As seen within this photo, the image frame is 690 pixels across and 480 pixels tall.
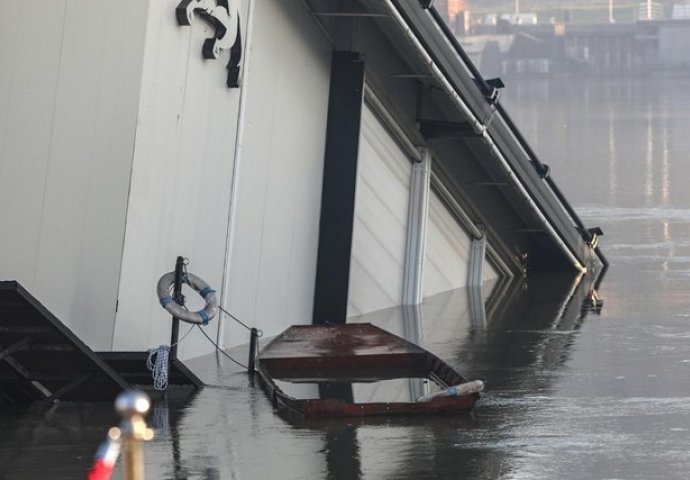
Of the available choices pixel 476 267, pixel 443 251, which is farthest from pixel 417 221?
pixel 476 267

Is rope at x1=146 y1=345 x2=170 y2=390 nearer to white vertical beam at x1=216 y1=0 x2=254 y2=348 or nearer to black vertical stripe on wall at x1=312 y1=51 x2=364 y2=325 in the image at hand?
white vertical beam at x1=216 y1=0 x2=254 y2=348

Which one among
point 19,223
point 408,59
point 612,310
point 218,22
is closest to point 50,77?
point 19,223

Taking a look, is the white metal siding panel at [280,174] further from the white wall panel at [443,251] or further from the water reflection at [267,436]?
the white wall panel at [443,251]

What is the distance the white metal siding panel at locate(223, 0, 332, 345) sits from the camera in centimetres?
1848

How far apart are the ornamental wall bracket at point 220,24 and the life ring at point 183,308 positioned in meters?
2.67

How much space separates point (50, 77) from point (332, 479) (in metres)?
5.35

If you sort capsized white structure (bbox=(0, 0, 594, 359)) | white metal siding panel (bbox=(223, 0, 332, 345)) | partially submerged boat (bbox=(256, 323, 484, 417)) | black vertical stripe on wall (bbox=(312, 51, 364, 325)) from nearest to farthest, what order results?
capsized white structure (bbox=(0, 0, 594, 359)) < partially submerged boat (bbox=(256, 323, 484, 417)) < white metal siding panel (bbox=(223, 0, 332, 345)) < black vertical stripe on wall (bbox=(312, 51, 364, 325))

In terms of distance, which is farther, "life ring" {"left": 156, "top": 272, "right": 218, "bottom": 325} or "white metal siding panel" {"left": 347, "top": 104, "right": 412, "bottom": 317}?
"white metal siding panel" {"left": 347, "top": 104, "right": 412, "bottom": 317}

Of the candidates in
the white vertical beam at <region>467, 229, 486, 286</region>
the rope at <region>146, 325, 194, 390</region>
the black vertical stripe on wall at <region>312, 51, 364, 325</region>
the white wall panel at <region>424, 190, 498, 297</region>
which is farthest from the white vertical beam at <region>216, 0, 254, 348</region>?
the white vertical beam at <region>467, 229, 486, 286</region>

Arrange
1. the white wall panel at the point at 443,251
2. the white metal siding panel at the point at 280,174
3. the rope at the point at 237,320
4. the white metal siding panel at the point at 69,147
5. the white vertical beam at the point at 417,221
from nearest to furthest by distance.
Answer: the white metal siding panel at the point at 69,147 < the rope at the point at 237,320 < the white metal siding panel at the point at 280,174 < the white vertical beam at the point at 417,221 < the white wall panel at the point at 443,251

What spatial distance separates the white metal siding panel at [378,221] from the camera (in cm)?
2219

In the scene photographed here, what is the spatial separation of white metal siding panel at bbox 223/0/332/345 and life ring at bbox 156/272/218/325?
2.59 m

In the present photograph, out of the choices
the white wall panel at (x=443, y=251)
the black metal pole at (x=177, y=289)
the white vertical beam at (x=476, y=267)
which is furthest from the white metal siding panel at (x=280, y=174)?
the white vertical beam at (x=476, y=267)

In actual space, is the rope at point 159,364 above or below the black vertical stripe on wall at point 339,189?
below
